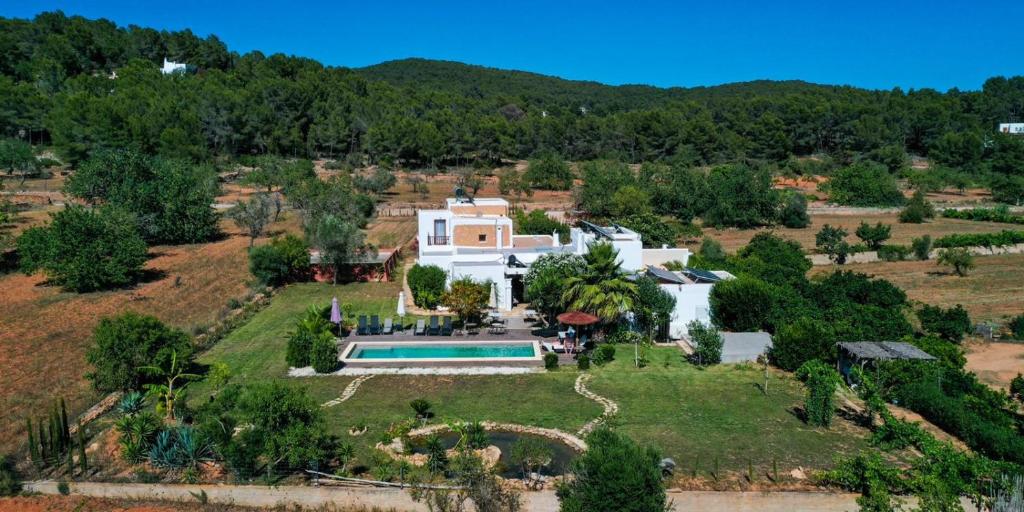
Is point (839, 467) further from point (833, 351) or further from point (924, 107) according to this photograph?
point (924, 107)

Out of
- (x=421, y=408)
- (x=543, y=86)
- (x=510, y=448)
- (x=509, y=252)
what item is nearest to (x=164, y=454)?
(x=421, y=408)

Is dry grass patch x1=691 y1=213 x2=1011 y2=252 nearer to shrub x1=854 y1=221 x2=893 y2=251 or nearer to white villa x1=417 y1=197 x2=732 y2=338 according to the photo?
shrub x1=854 y1=221 x2=893 y2=251

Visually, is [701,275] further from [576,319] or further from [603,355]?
[603,355]

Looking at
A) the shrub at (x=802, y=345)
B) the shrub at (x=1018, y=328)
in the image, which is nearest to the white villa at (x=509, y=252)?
the shrub at (x=802, y=345)

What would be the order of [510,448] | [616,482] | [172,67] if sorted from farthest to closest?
[172,67], [510,448], [616,482]

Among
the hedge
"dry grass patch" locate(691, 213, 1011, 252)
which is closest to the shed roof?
"dry grass patch" locate(691, 213, 1011, 252)

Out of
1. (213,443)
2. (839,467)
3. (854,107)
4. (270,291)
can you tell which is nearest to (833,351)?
(839,467)

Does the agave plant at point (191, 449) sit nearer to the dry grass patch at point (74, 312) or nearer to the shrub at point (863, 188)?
the dry grass patch at point (74, 312)
